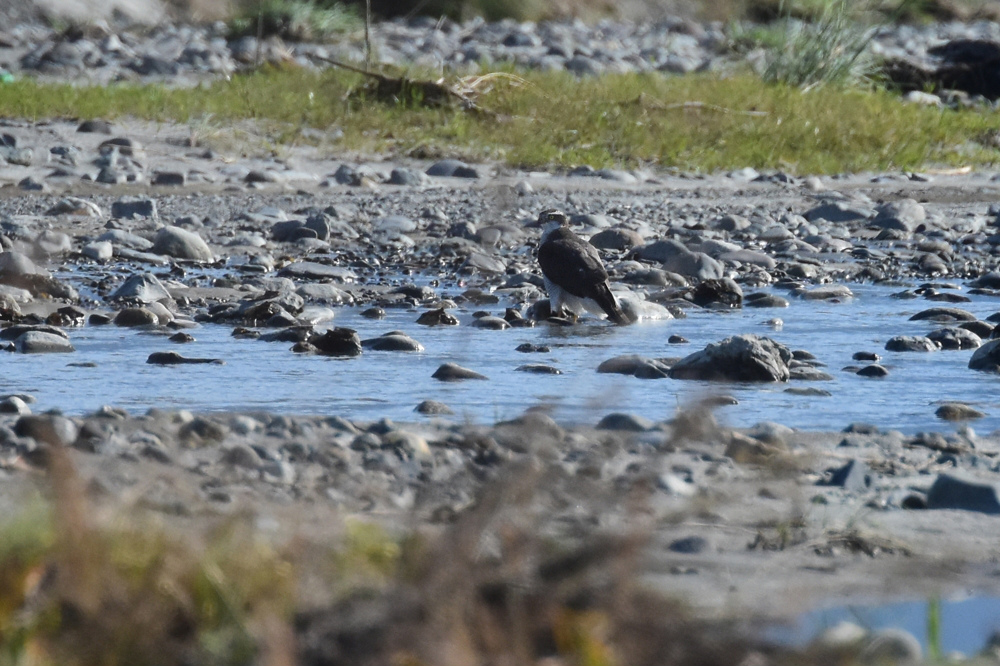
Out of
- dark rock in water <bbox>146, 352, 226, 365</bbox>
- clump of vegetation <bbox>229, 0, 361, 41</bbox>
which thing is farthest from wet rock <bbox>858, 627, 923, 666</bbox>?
clump of vegetation <bbox>229, 0, 361, 41</bbox>

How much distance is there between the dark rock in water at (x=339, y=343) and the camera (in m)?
4.77

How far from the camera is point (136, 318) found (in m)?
5.21

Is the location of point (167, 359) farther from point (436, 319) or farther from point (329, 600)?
point (329, 600)

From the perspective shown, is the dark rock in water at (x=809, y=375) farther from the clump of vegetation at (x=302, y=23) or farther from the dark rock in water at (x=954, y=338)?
the clump of vegetation at (x=302, y=23)

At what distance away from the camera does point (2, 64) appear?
51.5 ft

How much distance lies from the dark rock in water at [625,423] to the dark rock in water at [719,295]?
8.91ft

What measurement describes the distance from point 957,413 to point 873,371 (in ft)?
2.31

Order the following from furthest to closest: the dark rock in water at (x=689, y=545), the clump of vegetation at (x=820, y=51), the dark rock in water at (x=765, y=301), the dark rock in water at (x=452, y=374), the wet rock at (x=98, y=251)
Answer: the clump of vegetation at (x=820, y=51) → the wet rock at (x=98, y=251) → the dark rock in water at (x=765, y=301) → the dark rock in water at (x=452, y=374) → the dark rock in water at (x=689, y=545)

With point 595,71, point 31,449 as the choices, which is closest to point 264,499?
point 31,449

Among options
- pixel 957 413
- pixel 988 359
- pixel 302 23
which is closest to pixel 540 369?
pixel 957 413

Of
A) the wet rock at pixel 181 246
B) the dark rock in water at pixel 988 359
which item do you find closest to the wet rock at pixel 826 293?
the dark rock in water at pixel 988 359

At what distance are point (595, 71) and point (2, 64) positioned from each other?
21.9 feet

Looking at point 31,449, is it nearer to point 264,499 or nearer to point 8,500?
point 8,500

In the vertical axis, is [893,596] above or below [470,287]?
above
